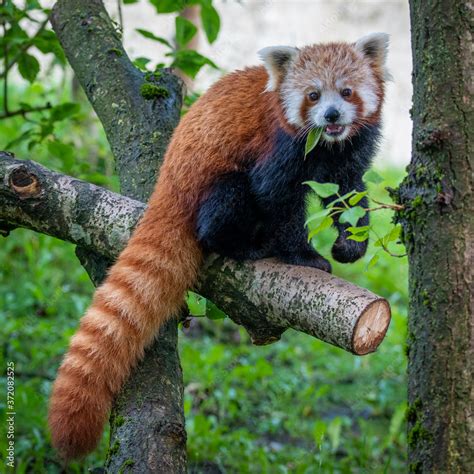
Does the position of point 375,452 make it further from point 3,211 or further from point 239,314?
point 3,211

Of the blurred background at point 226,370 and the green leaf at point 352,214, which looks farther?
the blurred background at point 226,370

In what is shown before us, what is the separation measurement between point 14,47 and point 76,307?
2.34 metres

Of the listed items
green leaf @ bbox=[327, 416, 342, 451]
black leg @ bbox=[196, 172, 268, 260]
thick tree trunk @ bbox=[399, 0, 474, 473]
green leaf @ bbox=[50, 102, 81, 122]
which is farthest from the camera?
green leaf @ bbox=[327, 416, 342, 451]

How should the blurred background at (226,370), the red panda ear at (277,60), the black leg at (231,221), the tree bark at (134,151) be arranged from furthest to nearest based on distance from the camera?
the blurred background at (226,370)
the red panda ear at (277,60)
the black leg at (231,221)
the tree bark at (134,151)

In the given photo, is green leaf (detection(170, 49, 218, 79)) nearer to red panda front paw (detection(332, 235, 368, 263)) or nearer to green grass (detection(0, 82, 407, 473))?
green grass (detection(0, 82, 407, 473))

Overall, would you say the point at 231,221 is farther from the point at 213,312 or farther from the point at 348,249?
the point at 348,249

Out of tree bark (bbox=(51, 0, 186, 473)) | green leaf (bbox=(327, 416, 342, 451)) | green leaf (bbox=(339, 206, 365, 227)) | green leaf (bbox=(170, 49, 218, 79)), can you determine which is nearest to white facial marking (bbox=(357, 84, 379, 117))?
green leaf (bbox=(170, 49, 218, 79))

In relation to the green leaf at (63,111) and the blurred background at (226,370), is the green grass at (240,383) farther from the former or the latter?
the green leaf at (63,111)

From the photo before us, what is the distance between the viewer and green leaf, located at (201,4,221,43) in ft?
12.0

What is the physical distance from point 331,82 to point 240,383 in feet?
9.24

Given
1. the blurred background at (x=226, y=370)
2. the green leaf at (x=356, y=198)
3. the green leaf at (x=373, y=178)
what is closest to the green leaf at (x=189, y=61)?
the blurred background at (x=226, y=370)

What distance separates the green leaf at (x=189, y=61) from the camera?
12.0 ft

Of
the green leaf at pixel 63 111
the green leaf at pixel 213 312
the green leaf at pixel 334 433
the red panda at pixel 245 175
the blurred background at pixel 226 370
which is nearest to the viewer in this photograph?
the red panda at pixel 245 175

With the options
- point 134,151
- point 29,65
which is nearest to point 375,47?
point 134,151
